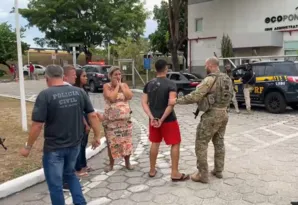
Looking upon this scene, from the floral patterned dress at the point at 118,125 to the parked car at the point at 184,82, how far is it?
10.3 meters

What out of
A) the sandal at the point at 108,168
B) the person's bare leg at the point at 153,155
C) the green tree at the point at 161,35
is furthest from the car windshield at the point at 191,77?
the green tree at the point at 161,35

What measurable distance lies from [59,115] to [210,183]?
2458 millimetres

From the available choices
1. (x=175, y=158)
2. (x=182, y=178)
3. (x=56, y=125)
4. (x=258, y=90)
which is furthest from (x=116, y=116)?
(x=258, y=90)

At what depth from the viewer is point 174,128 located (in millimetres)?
5094

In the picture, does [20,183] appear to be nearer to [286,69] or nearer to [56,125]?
[56,125]

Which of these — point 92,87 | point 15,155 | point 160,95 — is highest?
point 160,95

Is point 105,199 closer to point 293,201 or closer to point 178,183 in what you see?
point 178,183

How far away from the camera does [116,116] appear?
5.50 m

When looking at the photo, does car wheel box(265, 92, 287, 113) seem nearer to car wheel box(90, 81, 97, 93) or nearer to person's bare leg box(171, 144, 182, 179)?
person's bare leg box(171, 144, 182, 179)

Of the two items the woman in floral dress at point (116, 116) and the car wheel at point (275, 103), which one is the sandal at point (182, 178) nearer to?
the woman in floral dress at point (116, 116)

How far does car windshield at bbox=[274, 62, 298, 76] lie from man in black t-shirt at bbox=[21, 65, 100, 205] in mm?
9481

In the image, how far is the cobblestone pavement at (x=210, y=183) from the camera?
14.8 ft

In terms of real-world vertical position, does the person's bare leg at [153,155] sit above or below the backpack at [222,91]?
below

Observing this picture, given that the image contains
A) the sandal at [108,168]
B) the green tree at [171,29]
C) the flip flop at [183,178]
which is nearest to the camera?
the flip flop at [183,178]
